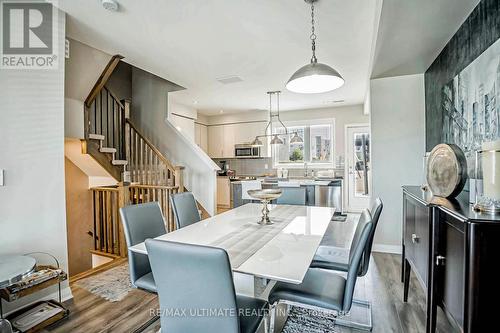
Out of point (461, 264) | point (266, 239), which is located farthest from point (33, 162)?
point (461, 264)

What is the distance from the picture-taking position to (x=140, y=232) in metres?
1.96

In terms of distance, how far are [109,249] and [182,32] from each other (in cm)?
336

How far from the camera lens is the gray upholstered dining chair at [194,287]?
40.1 inches

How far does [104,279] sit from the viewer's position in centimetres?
288

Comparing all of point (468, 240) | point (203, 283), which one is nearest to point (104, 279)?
point (203, 283)

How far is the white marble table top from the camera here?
1.25 meters

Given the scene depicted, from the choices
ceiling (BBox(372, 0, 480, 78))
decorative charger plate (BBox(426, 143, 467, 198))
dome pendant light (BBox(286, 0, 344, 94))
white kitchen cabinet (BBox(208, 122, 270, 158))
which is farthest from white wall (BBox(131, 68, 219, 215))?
decorative charger plate (BBox(426, 143, 467, 198))

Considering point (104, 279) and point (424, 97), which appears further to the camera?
point (424, 97)

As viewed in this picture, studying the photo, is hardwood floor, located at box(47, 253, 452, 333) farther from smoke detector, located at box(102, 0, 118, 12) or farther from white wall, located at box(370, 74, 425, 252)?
smoke detector, located at box(102, 0, 118, 12)

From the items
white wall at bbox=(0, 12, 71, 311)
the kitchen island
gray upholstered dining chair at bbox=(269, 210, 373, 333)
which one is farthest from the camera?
the kitchen island

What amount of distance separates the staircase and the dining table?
2003mm

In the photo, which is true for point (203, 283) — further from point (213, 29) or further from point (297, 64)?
point (297, 64)

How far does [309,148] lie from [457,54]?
4767 mm

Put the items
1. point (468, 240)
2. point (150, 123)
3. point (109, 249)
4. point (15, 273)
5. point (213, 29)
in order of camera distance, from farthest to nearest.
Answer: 1. point (150, 123)
2. point (109, 249)
3. point (213, 29)
4. point (15, 273)
5. point (468, 240)
